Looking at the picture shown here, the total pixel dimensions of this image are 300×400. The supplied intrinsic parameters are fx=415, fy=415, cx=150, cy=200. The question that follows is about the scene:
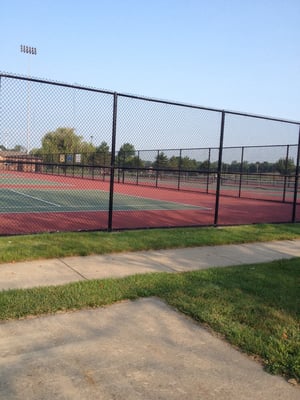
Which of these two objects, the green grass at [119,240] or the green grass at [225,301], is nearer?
the green grass at [225,301]

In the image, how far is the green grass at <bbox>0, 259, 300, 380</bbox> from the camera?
3.79 m

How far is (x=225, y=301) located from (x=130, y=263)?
2148 mm

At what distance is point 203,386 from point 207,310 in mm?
1509

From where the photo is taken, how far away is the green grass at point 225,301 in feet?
12.4

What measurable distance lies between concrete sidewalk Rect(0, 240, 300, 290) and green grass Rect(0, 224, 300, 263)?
221 millimetres

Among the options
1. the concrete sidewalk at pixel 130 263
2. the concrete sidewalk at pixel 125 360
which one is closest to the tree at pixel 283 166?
the concrete sidewalk at pixel 130 263

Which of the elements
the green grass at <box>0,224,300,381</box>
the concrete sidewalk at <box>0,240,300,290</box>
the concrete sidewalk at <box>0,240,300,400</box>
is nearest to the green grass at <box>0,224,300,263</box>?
the green grass at <box>0,224,300,381</box>

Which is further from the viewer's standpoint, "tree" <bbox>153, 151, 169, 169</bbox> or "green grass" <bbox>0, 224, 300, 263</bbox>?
"tree" <bbox>153, 151, 169, 169</bbox>

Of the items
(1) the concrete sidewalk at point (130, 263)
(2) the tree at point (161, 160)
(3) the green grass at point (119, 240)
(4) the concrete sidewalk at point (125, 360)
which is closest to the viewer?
(4) the concrete sidewalk at point (125, 360)

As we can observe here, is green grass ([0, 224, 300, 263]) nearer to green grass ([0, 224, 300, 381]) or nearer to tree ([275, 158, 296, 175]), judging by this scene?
green grass ([0, 224, 300, 381])

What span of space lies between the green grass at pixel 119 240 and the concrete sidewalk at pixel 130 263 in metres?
0.22

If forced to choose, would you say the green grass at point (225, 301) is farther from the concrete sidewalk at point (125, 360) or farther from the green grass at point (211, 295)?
the concrete sidewalk at point (125, 360)

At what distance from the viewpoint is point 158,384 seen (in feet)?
10.1

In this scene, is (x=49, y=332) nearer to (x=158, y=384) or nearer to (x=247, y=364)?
(x=158, y=384)
